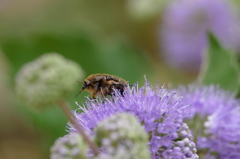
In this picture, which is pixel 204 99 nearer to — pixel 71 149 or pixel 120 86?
pixel 120 86

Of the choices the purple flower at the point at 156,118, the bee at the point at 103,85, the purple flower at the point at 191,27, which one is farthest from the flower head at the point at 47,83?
the purple flower at the point at 191,27

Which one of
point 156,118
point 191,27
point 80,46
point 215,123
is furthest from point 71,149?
point 191,27

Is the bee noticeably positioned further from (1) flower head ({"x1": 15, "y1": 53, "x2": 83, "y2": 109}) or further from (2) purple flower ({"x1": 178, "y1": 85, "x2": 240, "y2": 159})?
(1) flower head ({"x1": 15, "y1": 53, "x2": 83, "y2": 109})

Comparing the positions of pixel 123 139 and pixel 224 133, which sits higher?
pixel 224 133

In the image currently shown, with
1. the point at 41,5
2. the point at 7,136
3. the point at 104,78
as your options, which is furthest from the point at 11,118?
the point at 104,78

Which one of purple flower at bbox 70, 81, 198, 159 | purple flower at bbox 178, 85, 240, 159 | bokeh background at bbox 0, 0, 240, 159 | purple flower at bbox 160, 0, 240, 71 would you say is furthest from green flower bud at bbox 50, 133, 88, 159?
purple flower at bbox 160, 0, 240, 71

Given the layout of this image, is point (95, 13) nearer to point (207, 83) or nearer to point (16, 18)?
point (16, 18)

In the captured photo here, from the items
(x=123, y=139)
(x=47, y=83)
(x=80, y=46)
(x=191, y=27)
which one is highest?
(x=191, y=27)
